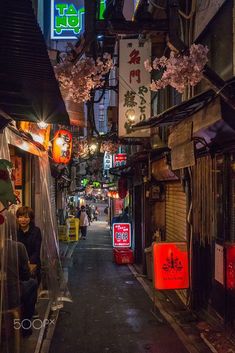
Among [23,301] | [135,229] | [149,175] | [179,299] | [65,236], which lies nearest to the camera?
[23,301]

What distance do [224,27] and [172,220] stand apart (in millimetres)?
7313

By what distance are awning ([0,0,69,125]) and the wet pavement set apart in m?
4.64

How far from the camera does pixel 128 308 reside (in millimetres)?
11359

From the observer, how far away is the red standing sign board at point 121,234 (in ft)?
65.5

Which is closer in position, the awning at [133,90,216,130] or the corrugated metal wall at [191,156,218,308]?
the awning at [133,90,216,130]

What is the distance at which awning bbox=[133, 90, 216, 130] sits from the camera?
7.03 meters

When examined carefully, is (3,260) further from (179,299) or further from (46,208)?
(179,299)

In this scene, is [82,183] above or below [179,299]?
above

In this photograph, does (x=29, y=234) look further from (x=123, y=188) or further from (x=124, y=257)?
(x=123, y=188)

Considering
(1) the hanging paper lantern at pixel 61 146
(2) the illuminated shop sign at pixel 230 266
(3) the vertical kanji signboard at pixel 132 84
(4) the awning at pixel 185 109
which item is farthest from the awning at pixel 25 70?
(1) the hanging paper lantern at pixel 61 146

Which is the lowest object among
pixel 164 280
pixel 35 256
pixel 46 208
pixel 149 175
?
pixel 164 280

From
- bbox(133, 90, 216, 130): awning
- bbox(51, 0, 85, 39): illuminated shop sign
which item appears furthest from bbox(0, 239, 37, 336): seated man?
bbox(51, 0, 85, 39): illuminated shop sign

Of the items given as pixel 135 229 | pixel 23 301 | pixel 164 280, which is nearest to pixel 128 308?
pixel 164 280

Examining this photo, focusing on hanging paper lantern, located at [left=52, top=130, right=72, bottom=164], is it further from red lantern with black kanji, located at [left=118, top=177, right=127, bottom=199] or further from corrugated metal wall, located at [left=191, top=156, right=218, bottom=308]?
red lantern with black kanji, located at [left=118, top=177, right=127, bottom=199]
